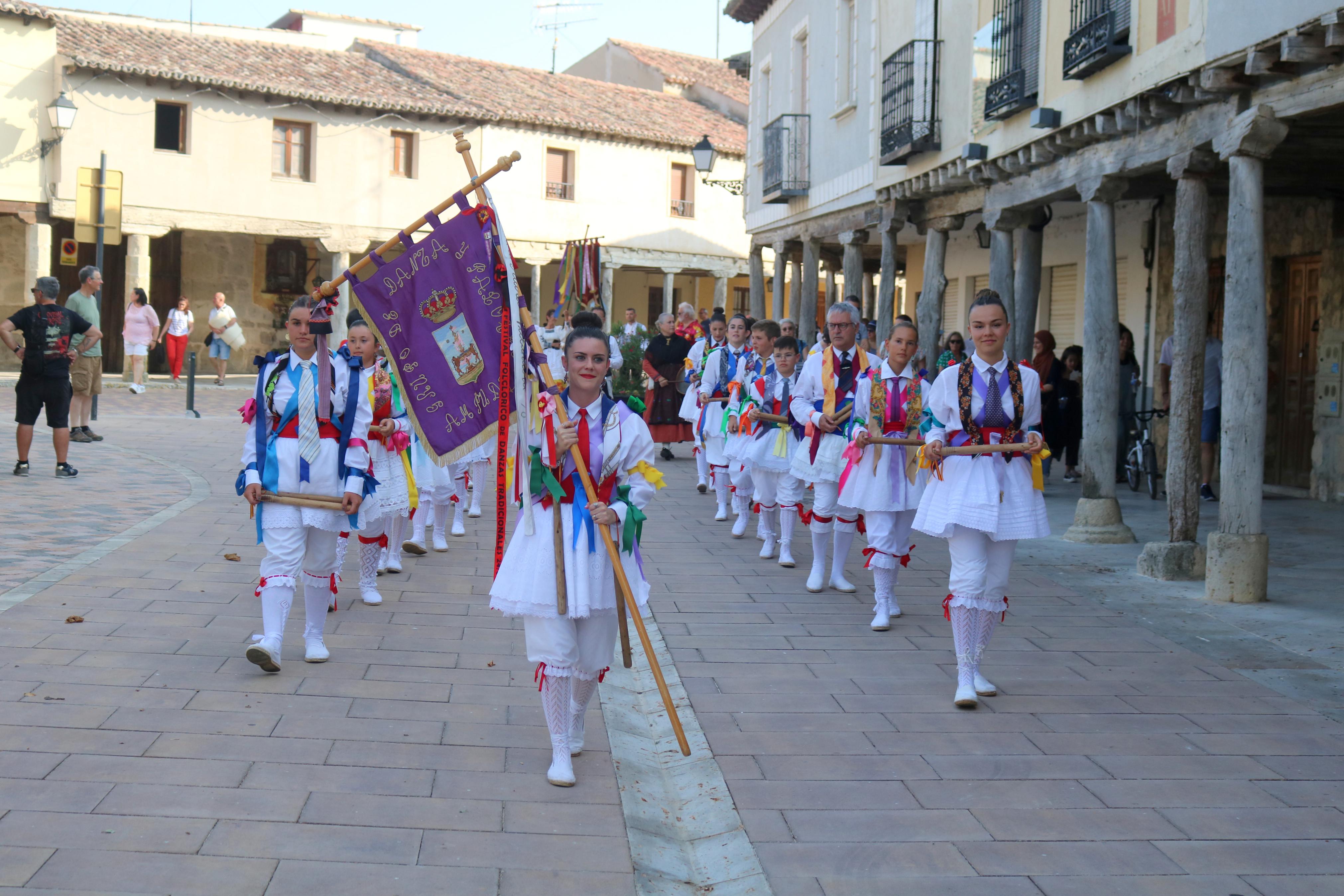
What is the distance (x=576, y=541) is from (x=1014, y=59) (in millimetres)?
9472

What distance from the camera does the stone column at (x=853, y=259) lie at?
18.9m

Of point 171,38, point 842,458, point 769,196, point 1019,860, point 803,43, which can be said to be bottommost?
point 1019,860

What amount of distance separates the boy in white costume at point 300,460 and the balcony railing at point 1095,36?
22.2ft

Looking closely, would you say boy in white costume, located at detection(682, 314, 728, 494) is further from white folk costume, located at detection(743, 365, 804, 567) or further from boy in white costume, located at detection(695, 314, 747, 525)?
white folk costume, located at detection(743, 365, 804, 567)

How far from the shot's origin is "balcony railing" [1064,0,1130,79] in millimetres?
9906

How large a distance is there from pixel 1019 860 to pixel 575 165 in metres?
33.6

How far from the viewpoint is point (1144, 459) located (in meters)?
14.1

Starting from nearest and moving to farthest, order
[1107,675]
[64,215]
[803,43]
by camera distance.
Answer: [1107,675], [803,43], [64,215]

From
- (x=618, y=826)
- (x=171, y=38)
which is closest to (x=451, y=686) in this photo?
(x=618, y=826)

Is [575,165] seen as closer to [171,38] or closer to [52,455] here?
[171,38]

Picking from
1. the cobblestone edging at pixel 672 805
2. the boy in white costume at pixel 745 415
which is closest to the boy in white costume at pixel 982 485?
the cobblestone edging at pixel 672 805

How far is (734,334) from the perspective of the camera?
→ 11992 millimetres

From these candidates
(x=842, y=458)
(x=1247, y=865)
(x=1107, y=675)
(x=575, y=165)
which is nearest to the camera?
(x=1247, y=865)

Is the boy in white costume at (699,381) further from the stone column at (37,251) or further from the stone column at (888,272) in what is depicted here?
the stone column at (37,251)
